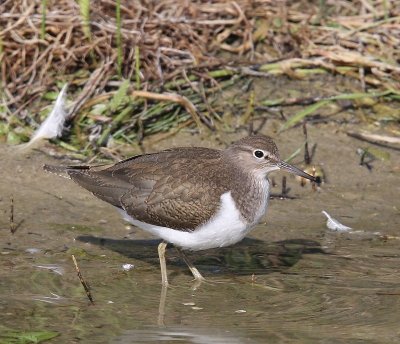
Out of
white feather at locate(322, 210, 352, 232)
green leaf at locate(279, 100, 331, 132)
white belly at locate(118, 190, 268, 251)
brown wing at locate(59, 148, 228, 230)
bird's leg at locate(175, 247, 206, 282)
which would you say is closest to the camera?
white belly at locate(118, 190, 268, 251)

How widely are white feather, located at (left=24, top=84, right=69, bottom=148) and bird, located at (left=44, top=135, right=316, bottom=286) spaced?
3.98 feet

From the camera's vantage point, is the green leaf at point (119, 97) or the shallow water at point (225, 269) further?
the green leaf at point (119, 97)

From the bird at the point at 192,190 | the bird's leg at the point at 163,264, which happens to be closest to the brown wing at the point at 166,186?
the bird at the point at 192,190

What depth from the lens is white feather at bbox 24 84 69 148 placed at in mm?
8453

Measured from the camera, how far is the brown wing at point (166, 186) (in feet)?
22.0

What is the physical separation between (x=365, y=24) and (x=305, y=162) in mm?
1940

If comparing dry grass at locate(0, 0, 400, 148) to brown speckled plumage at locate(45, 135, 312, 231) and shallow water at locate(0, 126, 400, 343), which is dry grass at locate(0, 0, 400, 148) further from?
brown speckled plumage at locate(45, 135, 312, 231)

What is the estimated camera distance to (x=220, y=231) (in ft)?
21.4

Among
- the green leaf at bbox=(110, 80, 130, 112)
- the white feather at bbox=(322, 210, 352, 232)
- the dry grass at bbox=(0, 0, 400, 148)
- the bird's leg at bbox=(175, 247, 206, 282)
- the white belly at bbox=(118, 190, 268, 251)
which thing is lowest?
the bird's leg at bbox=(175, 247, 206, 282)

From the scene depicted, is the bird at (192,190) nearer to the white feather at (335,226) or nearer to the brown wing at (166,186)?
the brown wing at (166,186)

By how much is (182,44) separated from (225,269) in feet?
9.58

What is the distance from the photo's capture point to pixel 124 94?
344 inches

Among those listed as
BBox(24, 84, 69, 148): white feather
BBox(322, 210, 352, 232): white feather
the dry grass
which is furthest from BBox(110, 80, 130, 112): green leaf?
BBox(322, 210, 352, 232): white feather

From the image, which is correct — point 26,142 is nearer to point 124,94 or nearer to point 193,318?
point 124,94
